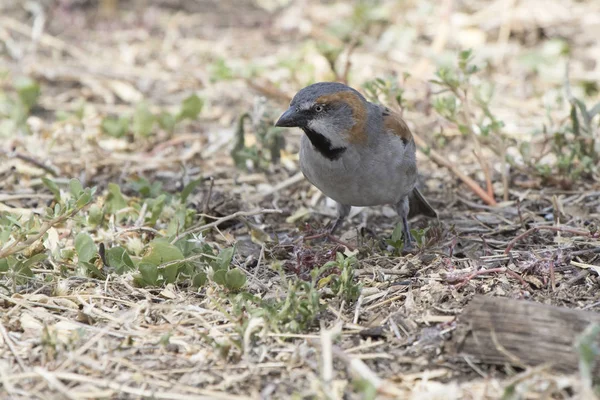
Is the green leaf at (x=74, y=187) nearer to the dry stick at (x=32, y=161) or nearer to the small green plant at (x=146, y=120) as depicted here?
the dry stick at (x=32, y=161)

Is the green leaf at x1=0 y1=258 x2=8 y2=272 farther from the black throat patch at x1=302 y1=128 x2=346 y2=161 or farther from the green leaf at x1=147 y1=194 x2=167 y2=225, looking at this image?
the black throat patch at x1=302 y1=128 x2=346 y2=161

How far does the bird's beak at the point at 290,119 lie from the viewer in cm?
448

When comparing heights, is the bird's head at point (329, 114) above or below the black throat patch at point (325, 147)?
above

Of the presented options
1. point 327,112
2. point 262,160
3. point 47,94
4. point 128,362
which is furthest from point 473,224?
point 47,94

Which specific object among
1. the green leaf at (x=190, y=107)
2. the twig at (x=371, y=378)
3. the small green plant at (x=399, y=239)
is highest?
the green leaf at (x=190, y=107)

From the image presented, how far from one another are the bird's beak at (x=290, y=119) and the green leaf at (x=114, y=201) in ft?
3.96

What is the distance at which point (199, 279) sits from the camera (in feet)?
13.0

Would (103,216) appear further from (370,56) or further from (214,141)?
(370,56)

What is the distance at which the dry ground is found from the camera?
3180mm

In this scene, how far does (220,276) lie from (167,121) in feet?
9.71

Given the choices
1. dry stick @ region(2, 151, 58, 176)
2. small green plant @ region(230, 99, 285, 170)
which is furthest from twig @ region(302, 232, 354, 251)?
dry stick @ region(2, 151, 58, 176)

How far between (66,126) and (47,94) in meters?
1.26

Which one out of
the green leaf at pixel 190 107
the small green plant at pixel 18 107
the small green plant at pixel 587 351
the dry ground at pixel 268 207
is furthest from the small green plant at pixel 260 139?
the small green plant at pixel 587 351

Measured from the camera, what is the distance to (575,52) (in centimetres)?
811
